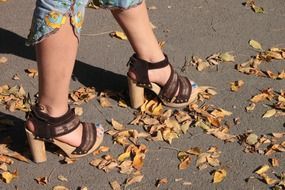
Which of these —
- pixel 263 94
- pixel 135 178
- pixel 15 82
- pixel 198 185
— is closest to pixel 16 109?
pixel 15 82

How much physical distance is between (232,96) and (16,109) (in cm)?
132

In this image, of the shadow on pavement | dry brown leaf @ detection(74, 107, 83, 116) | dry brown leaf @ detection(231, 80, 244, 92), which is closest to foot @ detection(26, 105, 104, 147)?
dry brown leaf @ detection(74, 107, 83, 116)

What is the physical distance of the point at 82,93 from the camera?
3.74 m

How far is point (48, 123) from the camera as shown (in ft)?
9.93

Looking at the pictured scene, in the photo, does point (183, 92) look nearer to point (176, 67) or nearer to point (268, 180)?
point (176, 67)

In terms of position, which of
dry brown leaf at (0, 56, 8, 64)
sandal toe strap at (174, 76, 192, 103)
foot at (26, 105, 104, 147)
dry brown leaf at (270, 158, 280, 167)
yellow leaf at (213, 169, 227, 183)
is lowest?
dry brown leaf at (270, 158, 280, 167)

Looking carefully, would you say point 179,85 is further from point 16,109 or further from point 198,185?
point 16,109

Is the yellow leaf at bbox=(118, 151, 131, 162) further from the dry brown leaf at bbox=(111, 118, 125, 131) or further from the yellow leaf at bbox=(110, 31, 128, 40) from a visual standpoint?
the yellow leaf at bbox=(110, 31, 128, 40)

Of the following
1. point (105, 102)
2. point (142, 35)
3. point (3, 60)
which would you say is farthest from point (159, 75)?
point (3, 60)

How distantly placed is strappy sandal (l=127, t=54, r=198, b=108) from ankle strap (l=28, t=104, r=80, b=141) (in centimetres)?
54

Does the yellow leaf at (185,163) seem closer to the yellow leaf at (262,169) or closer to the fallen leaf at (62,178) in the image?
the yellow leaf at (262,169)

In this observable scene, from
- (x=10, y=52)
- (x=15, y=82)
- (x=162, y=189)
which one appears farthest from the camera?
(x=10, y=52)

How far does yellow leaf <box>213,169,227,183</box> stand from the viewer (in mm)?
3079

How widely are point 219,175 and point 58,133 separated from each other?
33.8 inches
